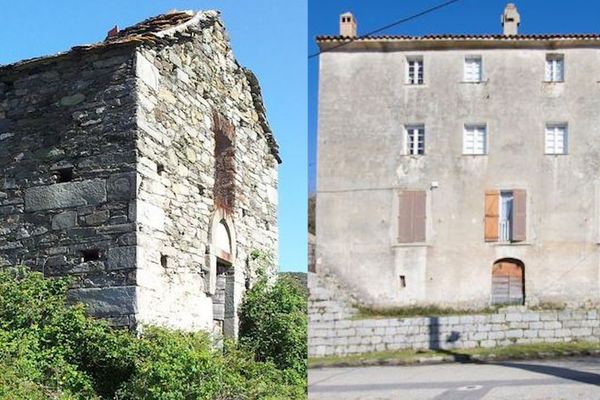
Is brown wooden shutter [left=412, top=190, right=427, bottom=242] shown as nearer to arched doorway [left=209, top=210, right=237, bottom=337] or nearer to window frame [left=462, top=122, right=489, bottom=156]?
window frame [left=462, top=122, right=489, bottom=156]

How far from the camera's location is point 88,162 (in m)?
5.96

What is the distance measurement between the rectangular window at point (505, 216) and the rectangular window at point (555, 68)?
32 cm

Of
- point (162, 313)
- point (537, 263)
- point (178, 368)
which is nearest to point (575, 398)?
point (537, 263)

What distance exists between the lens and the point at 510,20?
1.77 metres

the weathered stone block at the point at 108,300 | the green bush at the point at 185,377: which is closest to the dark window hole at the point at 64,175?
the weathered stone block at the point at 108,300

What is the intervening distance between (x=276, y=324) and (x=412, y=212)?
5.56 m

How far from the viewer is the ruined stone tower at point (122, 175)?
225 inches

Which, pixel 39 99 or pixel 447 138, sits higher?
pixel 39 99

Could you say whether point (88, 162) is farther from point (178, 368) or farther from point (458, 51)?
point (458, 51)

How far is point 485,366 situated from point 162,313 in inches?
174

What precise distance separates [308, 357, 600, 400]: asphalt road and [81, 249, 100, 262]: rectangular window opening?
427 centimetres

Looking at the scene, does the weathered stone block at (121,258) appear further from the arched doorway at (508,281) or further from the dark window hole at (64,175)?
the arched doorway at (508,281)

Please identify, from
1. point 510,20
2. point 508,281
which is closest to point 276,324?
point 508,281

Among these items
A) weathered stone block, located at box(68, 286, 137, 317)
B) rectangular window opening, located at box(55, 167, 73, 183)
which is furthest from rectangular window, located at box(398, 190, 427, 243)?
rectangular window opening, located at box(55, 167, 73, 183)
